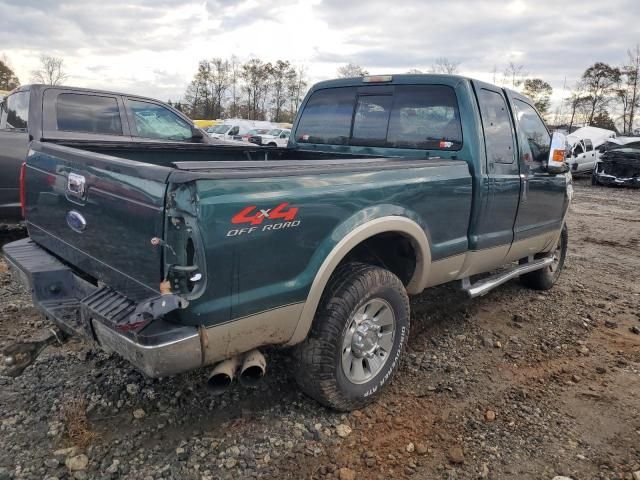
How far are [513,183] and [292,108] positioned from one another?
240 ft

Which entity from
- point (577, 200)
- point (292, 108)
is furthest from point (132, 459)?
point (292, 108)

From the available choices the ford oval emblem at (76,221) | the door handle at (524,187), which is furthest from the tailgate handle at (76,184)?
the door handle at (524,187)

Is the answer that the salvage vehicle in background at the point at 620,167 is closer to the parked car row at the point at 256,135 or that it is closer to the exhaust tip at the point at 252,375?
the parked car row at the point at 256,135

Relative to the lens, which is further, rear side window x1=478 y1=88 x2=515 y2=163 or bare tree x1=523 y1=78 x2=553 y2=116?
bare tree x1=523 y1=78 x2=553 y2=116

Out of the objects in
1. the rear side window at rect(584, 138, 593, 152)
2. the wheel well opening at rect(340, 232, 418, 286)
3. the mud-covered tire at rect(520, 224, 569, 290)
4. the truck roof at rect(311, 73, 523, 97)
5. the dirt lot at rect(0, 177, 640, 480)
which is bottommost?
the dirt lot at rect(0, 177, 640, 480)

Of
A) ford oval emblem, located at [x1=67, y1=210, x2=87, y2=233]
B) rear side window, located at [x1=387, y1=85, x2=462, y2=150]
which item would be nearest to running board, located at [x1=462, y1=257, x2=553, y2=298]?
rear side window, located at [x1=387, y1=85, x2=462, y2=150]

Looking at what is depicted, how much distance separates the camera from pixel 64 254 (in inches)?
118

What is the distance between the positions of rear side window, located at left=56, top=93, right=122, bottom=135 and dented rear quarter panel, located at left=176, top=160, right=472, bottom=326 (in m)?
4.56

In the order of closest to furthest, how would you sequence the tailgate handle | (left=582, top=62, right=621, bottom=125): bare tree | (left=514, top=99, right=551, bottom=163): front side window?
1. the tailgate handle
2. (left=514, top=99, right=551, bottom=163): front side window
3. (left=582, top=62, right=621, bottom=125): bare tree

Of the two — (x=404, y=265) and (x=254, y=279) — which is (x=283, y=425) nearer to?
(x=254, y=279)

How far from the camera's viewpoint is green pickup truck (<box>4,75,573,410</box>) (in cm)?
→ 220

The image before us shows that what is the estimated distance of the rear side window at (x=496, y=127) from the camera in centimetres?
393

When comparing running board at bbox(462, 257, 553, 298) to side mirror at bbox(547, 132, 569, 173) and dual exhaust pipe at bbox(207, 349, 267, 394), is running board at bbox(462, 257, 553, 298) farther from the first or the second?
dual exhaust pipe at bbox(207, 349, 267, 394)

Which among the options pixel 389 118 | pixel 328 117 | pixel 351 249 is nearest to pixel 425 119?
pixel 389 118
